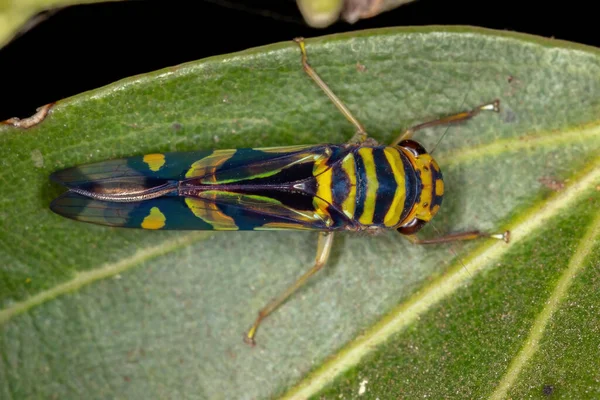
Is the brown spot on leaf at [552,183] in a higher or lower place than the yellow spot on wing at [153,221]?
lower

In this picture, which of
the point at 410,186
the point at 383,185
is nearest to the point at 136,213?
the point at 383,185

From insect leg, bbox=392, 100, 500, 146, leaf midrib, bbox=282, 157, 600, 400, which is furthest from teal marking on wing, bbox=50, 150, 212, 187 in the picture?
leaf midrib, bbox=282, 157, 600, 400

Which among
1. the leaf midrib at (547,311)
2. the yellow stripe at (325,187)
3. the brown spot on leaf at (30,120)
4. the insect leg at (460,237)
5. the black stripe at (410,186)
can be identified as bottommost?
the leaf midrib at (547,311)

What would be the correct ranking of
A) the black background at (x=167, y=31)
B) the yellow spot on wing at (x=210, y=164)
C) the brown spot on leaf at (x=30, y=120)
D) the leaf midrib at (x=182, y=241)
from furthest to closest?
1. the black background at (x=167, y=31)
2. the yellow spot on wing at (x=210, y=164)
3. the leaf midrib at (x=182, y=241)
4. the brown spot on leaf at (x=30, y=120)

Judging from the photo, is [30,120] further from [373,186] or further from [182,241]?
[373,186]

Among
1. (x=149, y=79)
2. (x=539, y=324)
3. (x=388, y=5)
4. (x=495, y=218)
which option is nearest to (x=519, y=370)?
(x=539, y=324)

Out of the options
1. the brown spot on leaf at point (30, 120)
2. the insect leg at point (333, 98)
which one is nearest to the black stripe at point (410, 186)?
the insect leg at point (333, 98)

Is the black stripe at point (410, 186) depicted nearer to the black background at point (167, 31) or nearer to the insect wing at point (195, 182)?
the insect wing at point (195, 182)

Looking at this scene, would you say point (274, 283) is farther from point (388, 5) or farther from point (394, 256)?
point (388, 5)
